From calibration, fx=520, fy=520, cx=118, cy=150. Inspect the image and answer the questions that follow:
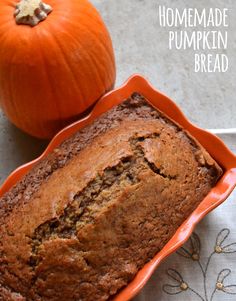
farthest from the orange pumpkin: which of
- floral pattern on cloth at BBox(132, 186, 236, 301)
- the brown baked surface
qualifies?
floral pattern on cloth at BBox(132, 186, 236, 301)

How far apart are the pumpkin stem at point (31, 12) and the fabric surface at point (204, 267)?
2.22 ft

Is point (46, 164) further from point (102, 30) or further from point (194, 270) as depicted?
point (194, 270)

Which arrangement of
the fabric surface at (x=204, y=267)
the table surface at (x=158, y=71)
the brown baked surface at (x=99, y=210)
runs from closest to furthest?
the brown baked surface at (x=99, y=210)
the fabric surface at (x=204, y=267)
the table surface at (x=158, y=71)

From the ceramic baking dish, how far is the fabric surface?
130mm

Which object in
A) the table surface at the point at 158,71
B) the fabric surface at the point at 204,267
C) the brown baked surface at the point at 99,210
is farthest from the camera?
the table surface at the point at 158,71

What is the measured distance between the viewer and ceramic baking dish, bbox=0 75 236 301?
4.03ft

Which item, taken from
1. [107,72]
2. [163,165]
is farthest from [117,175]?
[107,72]

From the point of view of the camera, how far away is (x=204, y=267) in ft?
4.50

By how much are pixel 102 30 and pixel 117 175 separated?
383 mm

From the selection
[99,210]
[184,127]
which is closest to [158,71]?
[184,127]

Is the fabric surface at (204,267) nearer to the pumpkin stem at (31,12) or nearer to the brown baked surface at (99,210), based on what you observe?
the brown baked surface at (99,210)

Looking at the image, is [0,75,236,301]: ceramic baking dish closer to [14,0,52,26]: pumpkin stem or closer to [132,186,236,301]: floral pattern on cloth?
[132,186,236,301]: floral pattern on cloth

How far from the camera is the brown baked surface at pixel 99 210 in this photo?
119 centimetres

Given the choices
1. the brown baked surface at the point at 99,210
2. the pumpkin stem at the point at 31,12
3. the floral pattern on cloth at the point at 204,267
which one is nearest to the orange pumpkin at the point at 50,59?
the pumpkin stem at the point at 31,12
